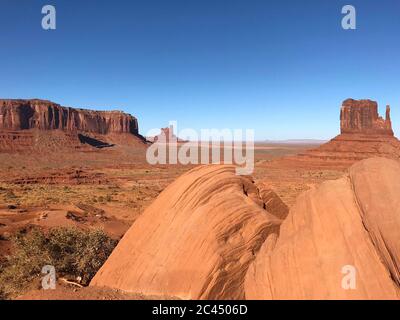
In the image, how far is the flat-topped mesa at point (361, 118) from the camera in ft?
315

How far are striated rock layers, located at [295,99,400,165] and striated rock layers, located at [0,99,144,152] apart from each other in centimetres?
8332

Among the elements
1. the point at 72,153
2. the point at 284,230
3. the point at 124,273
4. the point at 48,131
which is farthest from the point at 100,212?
the point at 48,131

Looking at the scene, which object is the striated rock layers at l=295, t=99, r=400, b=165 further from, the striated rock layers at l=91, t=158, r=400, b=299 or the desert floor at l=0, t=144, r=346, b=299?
the striated rock layers at l=91, t=158, r=400, b=299

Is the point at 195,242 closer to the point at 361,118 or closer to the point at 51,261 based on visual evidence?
the point at 51,261

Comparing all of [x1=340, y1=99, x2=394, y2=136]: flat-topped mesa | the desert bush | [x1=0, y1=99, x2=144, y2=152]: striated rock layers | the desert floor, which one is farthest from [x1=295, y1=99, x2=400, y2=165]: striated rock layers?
[x1=0, y1=99, x2=144, y2=152]: striated rock layers

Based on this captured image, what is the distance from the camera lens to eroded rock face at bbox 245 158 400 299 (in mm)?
5445

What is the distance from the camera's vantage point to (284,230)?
7305 millimetres

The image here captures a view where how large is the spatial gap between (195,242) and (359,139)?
9287 centimetres

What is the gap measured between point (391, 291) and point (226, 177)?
4.66 m

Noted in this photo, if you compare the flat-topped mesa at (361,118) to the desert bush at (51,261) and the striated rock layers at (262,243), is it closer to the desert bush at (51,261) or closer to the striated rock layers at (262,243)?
the desert bush at (51,261)

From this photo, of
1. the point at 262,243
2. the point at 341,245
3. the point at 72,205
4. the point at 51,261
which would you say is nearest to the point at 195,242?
the point at 262,243

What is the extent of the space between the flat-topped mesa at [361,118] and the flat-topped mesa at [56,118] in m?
109

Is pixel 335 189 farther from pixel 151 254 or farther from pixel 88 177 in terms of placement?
pixel 88 177
